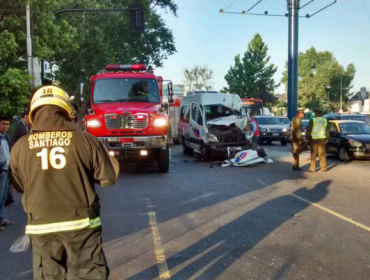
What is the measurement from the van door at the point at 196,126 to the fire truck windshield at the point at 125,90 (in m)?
3.34

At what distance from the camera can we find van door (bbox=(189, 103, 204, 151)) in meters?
17.4

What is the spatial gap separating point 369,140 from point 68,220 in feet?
49.5

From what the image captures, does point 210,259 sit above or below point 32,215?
below

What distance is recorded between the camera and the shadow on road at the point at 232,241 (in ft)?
17.6

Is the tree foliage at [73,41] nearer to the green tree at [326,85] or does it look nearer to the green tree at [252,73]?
the green tree at [252,73]

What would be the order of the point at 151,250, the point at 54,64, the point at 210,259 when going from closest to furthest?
the point at 210,259 < the point at 151,250 < the point at 54,64

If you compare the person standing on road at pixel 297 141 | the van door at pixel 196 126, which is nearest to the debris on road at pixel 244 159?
the van door at pixel 196 126

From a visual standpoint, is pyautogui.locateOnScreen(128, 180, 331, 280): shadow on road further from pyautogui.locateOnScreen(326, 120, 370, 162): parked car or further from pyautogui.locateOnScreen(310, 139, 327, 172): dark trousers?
pyautogui.locateOnScreen(326, 120, 370, 162): parked car

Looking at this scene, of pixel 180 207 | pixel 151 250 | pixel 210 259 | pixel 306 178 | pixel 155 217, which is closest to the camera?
pixel 210 259

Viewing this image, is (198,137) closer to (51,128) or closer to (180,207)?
(180,207)

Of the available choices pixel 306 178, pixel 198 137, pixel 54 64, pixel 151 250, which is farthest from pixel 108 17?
pixel 151 250

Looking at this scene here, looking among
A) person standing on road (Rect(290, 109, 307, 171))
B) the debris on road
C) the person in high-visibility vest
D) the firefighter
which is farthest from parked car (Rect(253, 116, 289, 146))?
the firefighter

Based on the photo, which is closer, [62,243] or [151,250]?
[62,243]

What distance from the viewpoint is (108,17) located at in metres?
32.8
